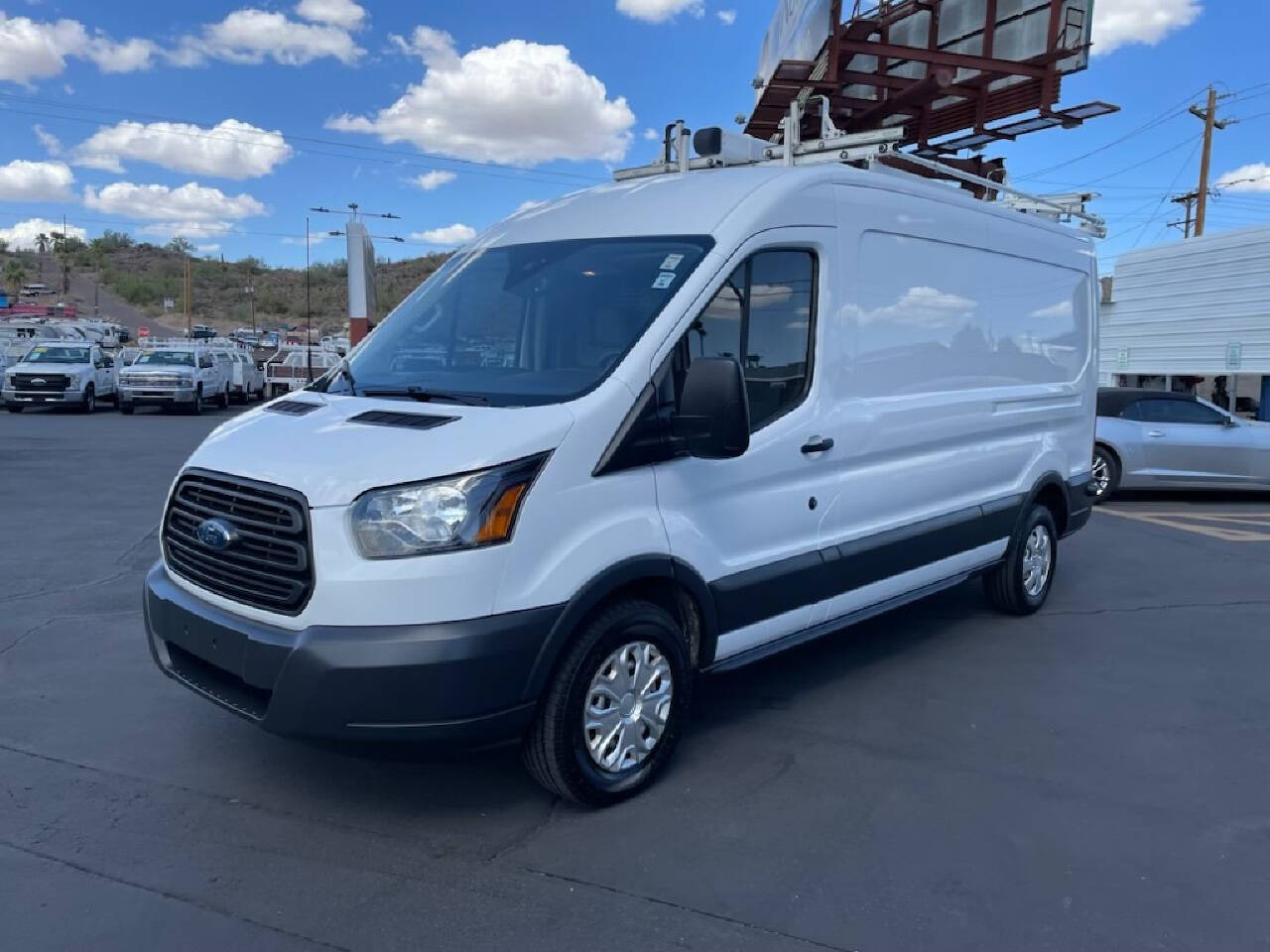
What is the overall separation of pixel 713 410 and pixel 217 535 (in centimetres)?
182

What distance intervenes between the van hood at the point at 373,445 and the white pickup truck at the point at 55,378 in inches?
996

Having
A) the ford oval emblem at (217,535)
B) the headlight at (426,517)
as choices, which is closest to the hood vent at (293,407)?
the ford oval emblem at (217,535)

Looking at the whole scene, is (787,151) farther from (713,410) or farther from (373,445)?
(373,445)

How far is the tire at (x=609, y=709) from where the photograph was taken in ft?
11.9

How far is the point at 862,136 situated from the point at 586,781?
3.35 m

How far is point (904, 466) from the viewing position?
17.4 feet

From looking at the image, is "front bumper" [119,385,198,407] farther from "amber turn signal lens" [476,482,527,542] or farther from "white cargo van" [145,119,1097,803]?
"amber turn signal lens" [476,482,527,542]

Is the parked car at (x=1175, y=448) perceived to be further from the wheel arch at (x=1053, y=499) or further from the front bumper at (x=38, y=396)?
the front bumper at (x=38, y=396)

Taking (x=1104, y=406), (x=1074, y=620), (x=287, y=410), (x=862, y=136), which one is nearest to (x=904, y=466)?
(x=862, y=136)

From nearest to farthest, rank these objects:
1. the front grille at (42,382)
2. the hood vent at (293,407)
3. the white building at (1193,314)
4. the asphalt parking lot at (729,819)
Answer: the asphalt parking lot at (729,819), the hood vent at (293,407), the white building at (1193,314), the front grille at (42,382)

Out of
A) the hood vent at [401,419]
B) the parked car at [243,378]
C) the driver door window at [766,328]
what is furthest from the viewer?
the parked car at [243,378]

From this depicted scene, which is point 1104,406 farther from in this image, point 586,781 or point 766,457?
point 586,781

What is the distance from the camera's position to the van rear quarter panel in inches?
193

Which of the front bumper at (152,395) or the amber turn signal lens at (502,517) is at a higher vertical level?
the amber turn signal lens at (502,517)
